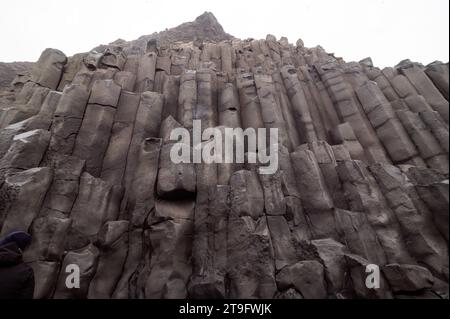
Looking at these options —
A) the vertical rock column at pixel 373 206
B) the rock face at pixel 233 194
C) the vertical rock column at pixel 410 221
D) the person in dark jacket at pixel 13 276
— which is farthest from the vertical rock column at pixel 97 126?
the vertical rock column at pixel 410 221

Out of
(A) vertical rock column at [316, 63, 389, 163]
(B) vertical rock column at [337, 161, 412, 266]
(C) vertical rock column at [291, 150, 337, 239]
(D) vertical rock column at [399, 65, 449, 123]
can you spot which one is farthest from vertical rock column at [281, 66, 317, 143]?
(D) vertical rock column at [399, 65, 449, 123]

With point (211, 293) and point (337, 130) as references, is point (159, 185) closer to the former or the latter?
point (211, 293)

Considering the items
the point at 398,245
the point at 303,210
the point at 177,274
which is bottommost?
the point at 177,274

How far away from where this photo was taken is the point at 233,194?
7371 mm

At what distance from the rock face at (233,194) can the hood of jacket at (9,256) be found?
1567 mm

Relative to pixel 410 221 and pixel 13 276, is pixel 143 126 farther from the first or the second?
pixel 410 221

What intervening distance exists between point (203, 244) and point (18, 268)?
3.78 m

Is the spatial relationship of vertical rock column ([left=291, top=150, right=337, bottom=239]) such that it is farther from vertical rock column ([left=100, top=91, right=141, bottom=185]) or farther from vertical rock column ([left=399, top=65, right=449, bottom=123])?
vertical rock column ([left=100, top=91, right=141, bottom=185])

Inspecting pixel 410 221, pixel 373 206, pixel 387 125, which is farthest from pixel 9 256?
pixel 387 125

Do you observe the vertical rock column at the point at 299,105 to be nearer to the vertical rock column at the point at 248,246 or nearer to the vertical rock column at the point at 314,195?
the vertical rock column at the point at 314,195
